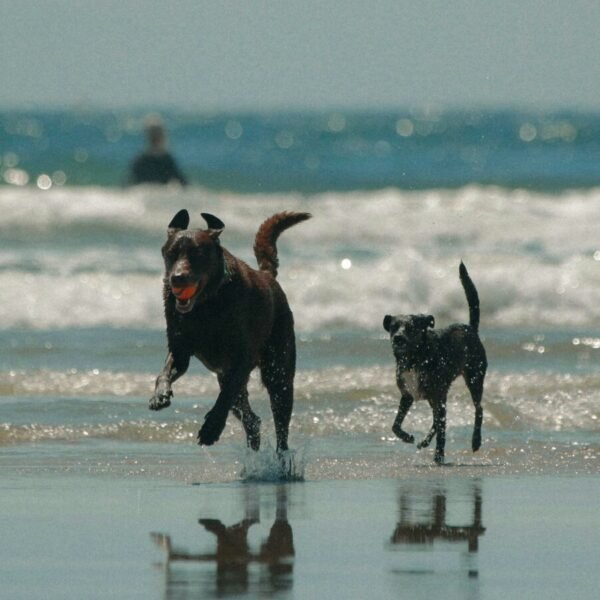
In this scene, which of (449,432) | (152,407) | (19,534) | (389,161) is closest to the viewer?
(19,534)

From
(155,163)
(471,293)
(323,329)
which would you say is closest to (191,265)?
(471,293)

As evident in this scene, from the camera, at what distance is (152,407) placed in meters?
8.00

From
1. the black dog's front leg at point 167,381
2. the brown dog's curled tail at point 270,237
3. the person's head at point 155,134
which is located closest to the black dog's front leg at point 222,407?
the black dog's front leg at point 167,381

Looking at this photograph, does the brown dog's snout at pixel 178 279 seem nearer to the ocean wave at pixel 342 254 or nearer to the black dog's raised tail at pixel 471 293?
the black dog's raised tail at pixel 471 293

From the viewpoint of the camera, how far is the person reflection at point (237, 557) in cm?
588

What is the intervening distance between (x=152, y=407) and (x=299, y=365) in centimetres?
459

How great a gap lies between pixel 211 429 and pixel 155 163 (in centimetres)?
1552

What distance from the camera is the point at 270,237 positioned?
30.8 ft

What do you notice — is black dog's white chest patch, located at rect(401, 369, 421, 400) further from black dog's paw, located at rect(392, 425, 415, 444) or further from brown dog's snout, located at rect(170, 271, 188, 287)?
brown dog's snout, located at rect(170, 271, 188, 287)

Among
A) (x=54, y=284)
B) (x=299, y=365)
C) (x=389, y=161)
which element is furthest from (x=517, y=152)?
(x=299, y=365)

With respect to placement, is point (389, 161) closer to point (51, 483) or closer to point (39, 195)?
point (39, 195)

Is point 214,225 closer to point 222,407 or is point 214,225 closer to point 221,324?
point 221,324

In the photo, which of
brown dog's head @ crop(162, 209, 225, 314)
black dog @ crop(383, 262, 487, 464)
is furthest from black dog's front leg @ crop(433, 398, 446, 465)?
brown dog's head @ crop(162, 209, 225, 314)

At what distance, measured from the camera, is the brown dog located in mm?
8047
